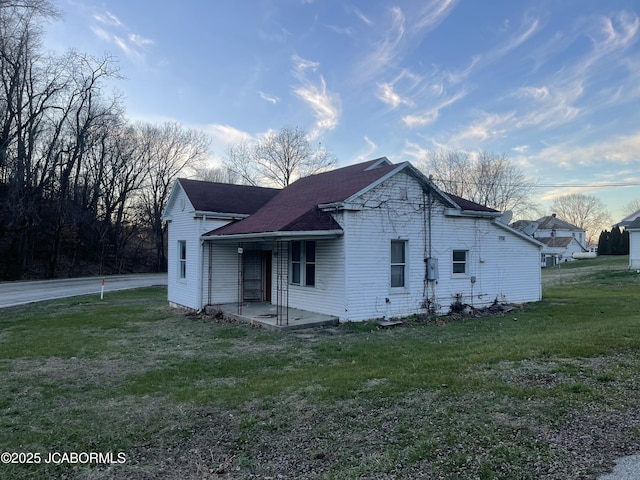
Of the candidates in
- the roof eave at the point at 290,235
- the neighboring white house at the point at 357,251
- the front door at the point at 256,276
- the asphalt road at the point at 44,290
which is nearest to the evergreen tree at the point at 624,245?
the neighboring white house at the point at 357,251

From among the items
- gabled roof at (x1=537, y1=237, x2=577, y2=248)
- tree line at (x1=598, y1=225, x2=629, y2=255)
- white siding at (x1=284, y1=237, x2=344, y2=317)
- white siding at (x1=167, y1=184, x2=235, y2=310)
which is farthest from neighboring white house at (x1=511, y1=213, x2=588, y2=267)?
white siding at (x1=284, y1=237, x2=344, y2=317)

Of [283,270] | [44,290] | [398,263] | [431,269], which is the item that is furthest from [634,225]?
[44,290]

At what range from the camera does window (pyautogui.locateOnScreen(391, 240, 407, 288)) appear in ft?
41.6

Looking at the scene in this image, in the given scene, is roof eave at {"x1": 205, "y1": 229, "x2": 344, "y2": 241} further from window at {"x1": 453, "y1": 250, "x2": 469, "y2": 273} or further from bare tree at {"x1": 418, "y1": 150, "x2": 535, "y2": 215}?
bare tree at {"x1": 418, "y1": 150, "x2": 535, "y2": 215}

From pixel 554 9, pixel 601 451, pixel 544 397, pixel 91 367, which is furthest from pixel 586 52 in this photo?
pixel 91 367

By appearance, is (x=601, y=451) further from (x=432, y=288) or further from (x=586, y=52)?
(x=586, y=52)

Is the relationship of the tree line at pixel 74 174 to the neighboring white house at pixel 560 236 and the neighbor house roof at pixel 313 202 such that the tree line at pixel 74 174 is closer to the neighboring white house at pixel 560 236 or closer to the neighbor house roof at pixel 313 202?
the neighbor house roof at pixel 313 202

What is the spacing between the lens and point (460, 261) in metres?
14.2

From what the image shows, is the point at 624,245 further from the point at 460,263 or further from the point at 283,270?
the point at 283,270

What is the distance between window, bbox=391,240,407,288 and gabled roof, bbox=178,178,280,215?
5752mm

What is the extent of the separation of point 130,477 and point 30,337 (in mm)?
8470

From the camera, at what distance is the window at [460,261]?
14.1m

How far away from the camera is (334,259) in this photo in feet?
38.9

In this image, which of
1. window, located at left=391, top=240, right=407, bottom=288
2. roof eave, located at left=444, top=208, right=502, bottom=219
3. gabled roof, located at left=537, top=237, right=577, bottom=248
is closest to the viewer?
window, located at left=391, top=240, right=407, bottom=288
